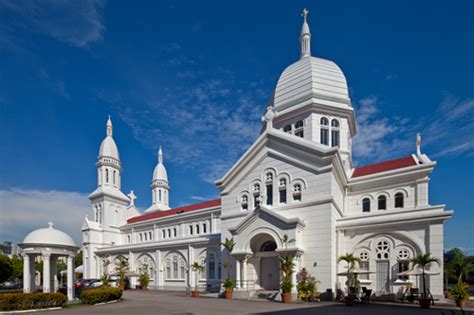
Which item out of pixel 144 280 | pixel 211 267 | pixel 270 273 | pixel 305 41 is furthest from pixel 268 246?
pixel 305 41

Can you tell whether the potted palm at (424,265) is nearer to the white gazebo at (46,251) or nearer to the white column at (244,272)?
the white column at (244,272)

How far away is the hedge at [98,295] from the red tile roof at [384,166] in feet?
72.2

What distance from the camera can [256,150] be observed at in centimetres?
3058

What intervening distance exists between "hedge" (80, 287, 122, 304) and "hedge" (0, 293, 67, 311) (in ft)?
5.02

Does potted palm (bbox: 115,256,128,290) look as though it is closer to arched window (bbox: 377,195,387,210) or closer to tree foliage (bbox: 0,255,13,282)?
tree foliage (bbox: 0,255,13,282)

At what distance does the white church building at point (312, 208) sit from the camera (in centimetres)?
2453

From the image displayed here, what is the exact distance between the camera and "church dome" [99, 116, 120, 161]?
2281 inches

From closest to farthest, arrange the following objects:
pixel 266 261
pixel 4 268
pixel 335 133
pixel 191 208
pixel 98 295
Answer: pixel 98 295
pixel 266 261
pixel 335 133
pixel 4 268
pixel 191 208

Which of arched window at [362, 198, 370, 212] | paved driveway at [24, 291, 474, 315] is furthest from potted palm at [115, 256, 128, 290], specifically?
arched window at [362, 198, 370, 212]

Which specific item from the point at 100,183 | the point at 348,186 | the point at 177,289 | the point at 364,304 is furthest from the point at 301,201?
the point at 100,183

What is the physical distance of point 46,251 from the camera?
24.2 meters

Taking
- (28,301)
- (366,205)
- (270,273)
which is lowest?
(270,273)

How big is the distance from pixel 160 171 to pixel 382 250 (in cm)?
5087

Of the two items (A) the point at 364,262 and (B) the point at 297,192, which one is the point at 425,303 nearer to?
(A) the point at 364,262
